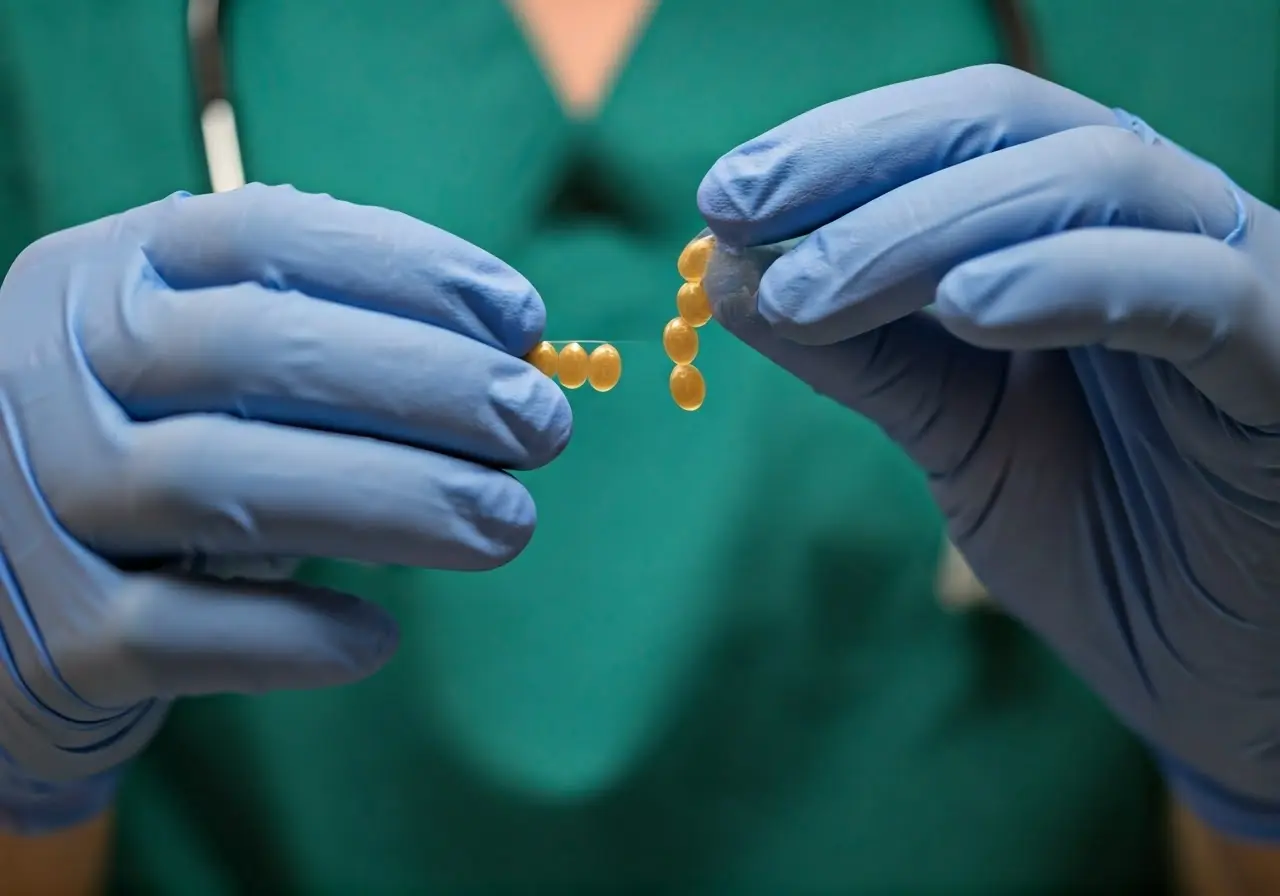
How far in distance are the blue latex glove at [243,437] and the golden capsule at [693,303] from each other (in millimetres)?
94

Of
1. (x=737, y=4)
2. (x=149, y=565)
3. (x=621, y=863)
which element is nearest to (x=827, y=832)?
(x=621, y=863)

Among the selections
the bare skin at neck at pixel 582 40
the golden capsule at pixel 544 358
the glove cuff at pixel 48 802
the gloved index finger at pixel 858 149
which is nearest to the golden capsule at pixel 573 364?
the golden capsule at pixel 544 358

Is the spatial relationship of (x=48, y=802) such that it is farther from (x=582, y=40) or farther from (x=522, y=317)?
(x=582, y=40)

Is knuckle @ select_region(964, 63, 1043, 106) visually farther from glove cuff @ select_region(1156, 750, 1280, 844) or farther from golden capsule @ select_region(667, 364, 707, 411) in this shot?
glove cuff @ select_region(1156, 750, 1280, 844)

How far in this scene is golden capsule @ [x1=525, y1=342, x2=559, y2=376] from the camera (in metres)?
0.59

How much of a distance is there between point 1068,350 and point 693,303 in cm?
25

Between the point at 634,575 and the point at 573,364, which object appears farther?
the point at 634,575

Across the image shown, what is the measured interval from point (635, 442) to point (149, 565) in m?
0.34

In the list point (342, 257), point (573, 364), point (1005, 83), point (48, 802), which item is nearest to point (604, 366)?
point (573, 364)

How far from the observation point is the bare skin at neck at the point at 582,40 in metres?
0.73

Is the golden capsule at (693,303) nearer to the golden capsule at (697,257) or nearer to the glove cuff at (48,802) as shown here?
the golden capsule at (697,257)

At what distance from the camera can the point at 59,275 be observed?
1.84ft

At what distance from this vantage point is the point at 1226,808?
664mm

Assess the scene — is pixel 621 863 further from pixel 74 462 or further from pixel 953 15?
pixel 953 15
